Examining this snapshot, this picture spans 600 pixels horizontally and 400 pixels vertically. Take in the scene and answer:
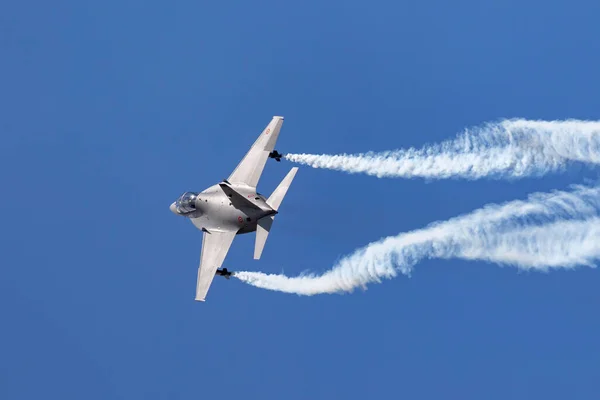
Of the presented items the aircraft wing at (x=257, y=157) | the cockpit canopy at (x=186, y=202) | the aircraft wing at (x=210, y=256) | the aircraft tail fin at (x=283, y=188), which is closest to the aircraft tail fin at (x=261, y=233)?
the aircraft tail fin at (x=283, y=188)

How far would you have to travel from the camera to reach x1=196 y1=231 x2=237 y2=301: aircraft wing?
58875 millimetres

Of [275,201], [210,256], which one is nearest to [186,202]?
[210,256]

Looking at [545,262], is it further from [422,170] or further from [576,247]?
[422,170]

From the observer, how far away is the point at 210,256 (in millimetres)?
59844

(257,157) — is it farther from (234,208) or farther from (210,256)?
(210,256)

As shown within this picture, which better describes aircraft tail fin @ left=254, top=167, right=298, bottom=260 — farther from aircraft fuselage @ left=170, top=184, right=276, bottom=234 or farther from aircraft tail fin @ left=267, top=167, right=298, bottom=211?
aircraft fuselage @ left=170, top=184, right=276, bottom=234

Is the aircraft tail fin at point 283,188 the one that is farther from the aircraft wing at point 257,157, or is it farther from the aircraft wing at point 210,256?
the aircraft wing at point 210,256

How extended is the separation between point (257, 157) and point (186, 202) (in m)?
4.37

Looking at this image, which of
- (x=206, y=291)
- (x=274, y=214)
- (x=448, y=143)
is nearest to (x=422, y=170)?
(x=448, y=143)

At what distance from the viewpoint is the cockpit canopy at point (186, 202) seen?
62.0 meters

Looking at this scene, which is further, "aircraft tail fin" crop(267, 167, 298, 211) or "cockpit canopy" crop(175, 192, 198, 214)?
"cockpit canopy" crop(175, 192, 198, 214)

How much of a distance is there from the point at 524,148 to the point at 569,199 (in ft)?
11.1

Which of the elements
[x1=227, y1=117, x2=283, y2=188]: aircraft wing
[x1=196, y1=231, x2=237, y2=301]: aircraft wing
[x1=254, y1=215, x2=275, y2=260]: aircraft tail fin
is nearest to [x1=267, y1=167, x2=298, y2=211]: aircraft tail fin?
[x1=254, y1=215, x2=275, y2=260]: aircraft tail fin

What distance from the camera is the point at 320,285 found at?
58.7 metres
